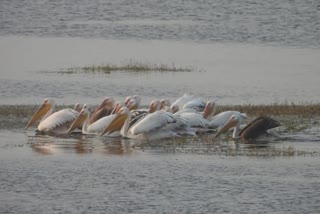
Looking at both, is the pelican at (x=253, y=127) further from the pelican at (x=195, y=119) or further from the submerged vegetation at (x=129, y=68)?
the submerged vegetation at (x=129, y=68)

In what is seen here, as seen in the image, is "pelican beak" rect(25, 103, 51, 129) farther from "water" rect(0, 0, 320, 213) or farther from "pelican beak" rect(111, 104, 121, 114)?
"pelican beak" rect(111, 104, 121, 114)

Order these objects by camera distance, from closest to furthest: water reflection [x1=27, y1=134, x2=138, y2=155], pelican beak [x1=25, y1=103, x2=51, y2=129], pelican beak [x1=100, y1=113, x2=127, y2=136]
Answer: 1. water reflection [x1=27, y1=134, x2=138, y2=155]
2. pelican beak [x1=100, y1=113, x2=127, y2=136]
3. pelican beak [x1=25, y1=103, x2=51, y2=129]

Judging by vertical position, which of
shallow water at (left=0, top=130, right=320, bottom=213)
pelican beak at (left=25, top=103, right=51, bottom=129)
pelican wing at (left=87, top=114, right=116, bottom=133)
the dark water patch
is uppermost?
the dark water patch

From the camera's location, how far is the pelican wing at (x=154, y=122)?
15.0 meters

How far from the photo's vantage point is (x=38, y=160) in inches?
526

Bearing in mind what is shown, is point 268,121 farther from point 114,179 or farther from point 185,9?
point 185,9

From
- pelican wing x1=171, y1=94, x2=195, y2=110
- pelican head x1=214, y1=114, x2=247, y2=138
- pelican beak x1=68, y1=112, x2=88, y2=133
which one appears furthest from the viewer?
pelican wing x1=171, y1=94, x2=195, y2=110

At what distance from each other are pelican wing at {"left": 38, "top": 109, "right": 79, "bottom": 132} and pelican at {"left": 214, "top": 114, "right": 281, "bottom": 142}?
2.31m

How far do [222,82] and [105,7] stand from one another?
18027 millimetres

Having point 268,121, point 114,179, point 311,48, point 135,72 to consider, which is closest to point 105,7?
point 311,48

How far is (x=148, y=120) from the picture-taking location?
15125 millimetres

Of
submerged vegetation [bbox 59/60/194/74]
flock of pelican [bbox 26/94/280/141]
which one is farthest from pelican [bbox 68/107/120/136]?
submerged vegetation [bbox 59/60/194/74]

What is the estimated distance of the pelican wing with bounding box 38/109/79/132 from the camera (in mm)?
15969

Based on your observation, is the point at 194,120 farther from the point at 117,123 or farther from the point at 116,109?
the point at 116,109
